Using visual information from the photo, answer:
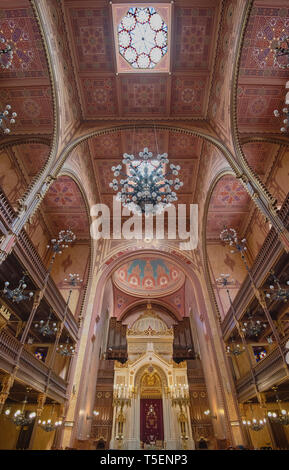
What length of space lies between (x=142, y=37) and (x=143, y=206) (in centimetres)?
794

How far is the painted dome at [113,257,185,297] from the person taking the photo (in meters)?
22.3

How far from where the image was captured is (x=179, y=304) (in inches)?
886

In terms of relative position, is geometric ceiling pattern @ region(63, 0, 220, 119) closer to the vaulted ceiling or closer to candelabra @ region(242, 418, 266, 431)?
the vaulted ceiling

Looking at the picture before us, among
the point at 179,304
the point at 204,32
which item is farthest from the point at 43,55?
the point at 179,304

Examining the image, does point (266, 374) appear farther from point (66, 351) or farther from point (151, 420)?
point (151, 420)

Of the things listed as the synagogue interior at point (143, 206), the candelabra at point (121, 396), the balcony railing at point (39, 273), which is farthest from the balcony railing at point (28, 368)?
the candelabra at point (121, 396)

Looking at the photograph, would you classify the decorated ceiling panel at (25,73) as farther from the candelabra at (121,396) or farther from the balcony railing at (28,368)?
the candelabra at (121,396)

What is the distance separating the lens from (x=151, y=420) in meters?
15.0

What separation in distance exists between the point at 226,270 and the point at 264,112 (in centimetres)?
897

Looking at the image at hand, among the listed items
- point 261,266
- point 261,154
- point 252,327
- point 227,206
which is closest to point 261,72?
point 261,154
